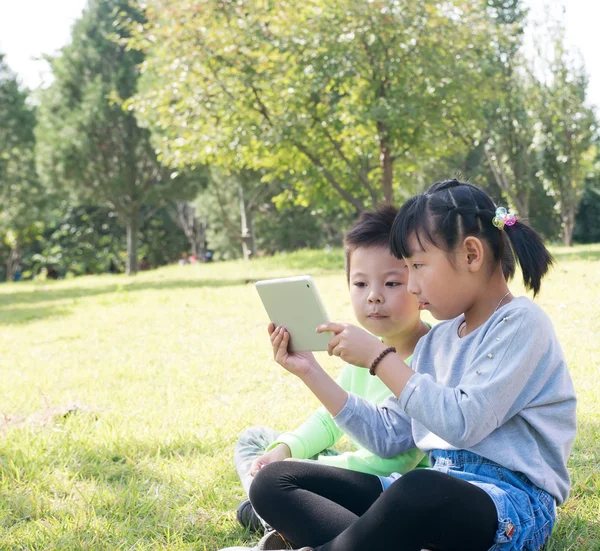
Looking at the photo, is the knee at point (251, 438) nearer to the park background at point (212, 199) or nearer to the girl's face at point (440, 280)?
the park background at point (212, 199)

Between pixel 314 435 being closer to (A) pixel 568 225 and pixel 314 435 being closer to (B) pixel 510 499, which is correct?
(B) pixel 510 499

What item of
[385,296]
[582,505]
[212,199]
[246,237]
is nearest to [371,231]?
[385,296]

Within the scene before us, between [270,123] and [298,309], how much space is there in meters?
10.6

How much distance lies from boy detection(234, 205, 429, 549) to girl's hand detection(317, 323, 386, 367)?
0.42 meters

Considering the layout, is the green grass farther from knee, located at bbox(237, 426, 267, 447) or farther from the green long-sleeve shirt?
the green long-sleeve shirt

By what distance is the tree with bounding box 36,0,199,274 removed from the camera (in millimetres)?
20719

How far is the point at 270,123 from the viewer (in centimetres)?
1248

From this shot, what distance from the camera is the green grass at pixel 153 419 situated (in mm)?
2605

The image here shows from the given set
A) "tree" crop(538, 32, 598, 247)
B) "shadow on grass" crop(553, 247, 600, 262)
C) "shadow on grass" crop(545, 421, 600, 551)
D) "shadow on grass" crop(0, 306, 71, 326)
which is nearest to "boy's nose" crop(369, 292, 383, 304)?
"shadow on grass" crop(545, 421, 600, 551)

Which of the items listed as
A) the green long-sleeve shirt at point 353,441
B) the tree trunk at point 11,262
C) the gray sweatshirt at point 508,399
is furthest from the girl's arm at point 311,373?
the tree trunk at point 11,262

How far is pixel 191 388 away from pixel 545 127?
1781 cm

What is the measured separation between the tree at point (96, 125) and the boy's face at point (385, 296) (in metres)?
19.2

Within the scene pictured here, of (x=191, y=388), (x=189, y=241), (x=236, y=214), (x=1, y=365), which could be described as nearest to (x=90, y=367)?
(x=1, y=365)

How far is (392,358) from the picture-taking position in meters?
1.96
